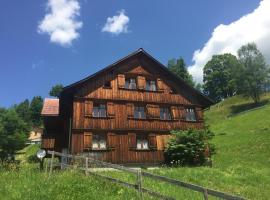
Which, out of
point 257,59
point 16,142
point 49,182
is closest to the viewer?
point 49,182

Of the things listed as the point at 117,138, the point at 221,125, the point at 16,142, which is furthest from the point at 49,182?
the point at 16,142

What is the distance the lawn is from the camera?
12.8 meters

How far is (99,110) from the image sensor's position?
30.1 m

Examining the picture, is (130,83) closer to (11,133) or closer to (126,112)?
(126,112)

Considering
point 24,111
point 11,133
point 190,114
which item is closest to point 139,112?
point 190,114

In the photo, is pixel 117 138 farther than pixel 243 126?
No

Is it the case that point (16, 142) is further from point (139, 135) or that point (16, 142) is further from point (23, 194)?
point (23, 194)

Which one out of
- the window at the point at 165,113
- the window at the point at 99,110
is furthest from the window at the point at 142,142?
the window at the point at 99,110

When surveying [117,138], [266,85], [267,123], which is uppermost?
[266,85]

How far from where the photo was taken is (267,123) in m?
50.6

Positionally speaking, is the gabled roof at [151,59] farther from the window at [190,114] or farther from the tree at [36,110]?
the tree at [36,110]

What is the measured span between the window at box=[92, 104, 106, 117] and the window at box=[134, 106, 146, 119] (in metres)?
2.99

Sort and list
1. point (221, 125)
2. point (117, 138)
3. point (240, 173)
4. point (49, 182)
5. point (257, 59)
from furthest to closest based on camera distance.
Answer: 1. point (257, 59)
2. point (221, 125)
3. point (117, 138)
4. point (240, 173)
5. point (49, 182)

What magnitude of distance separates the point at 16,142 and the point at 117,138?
49.3 metres
